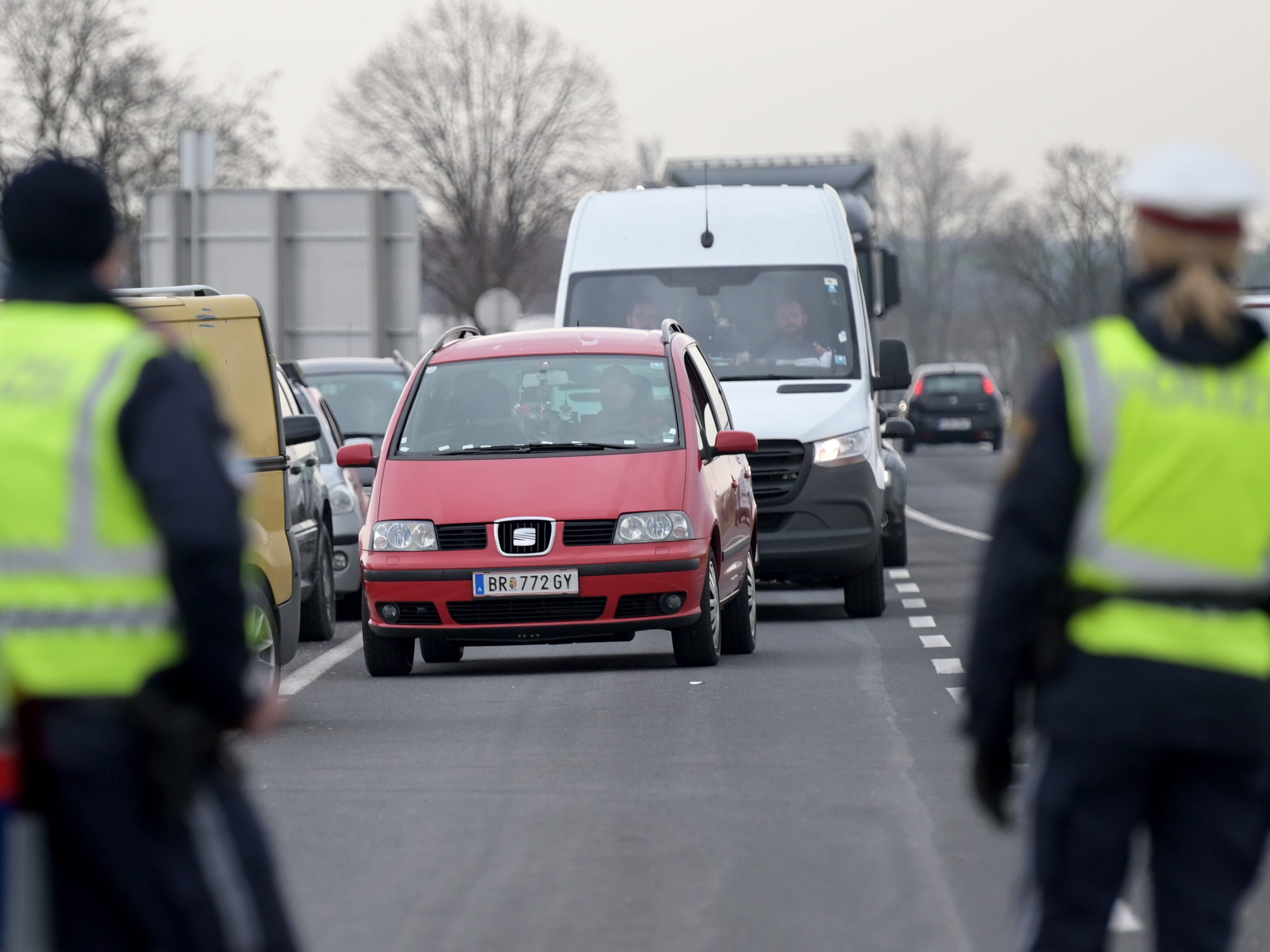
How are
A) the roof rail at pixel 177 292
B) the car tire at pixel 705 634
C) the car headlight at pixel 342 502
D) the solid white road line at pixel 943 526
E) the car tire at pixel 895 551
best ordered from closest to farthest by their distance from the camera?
the roof rail at pixel 177 292 < the car tire at pixel 705 634 < the car headlight at pixel 342 502 < the car tire at pixel 895 551 < the solid white road line at pixel 943 526

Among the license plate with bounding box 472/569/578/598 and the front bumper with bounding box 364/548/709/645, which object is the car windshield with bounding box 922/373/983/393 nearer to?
the front bumper with bounding box 364/548/709/645

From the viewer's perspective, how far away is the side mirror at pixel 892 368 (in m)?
16.5

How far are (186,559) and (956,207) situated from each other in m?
118

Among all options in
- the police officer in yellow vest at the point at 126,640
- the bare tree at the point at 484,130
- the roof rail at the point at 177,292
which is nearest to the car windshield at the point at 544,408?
the roof rail at the point at 177,292

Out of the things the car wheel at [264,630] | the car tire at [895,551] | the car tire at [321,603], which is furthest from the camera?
the car tire at [895,551]

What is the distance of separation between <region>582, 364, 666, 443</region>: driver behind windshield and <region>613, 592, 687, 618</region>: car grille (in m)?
1.00

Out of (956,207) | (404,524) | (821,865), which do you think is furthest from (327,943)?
(956,207)

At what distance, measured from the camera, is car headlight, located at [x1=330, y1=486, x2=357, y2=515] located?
1736 cm

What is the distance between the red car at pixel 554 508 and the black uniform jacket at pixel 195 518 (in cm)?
860

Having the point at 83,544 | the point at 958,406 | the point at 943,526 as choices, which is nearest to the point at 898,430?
the point at 943,526

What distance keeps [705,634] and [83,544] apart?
912 centimetres

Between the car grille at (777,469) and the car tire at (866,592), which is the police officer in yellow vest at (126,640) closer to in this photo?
the car grille at (777,469)

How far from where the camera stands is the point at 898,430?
1848 centimetres

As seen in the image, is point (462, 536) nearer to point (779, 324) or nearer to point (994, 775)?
point (779, 324)
